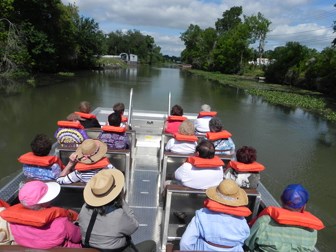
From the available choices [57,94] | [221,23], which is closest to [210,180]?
[57,94]

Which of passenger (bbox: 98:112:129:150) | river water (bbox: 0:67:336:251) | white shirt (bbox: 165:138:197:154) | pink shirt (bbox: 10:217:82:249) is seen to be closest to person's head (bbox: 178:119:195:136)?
white shirt (bbox: 165:138:197:154)

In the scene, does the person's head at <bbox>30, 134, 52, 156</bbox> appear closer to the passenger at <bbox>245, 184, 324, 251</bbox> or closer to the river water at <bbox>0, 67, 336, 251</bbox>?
the passenger at <bbox>245, 184, 324, 251</bbox>

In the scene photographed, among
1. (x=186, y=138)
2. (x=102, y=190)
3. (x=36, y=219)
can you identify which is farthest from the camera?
(x=186, y=138)

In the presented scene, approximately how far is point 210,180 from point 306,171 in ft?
17.9

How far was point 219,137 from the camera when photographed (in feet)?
13.8

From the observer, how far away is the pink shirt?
2.07m

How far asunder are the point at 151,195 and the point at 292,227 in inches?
89.5

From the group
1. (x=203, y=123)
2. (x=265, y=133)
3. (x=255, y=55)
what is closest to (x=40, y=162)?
(x=203, y=123)

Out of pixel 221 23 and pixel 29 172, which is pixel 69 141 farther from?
pixel 221 23

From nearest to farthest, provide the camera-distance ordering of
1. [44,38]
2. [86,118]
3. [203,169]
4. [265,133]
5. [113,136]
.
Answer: [203,169] → [113,136] → [86,118] → [265,133] → [44,38]

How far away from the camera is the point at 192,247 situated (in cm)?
226

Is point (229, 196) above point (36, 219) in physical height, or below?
above

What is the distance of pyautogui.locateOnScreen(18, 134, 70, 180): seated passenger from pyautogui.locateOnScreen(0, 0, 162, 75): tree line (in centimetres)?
1826

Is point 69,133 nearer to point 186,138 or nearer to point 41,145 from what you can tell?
point 41,145
